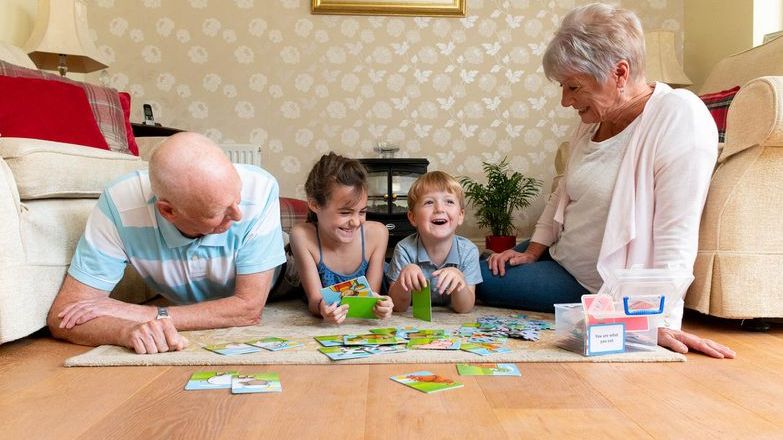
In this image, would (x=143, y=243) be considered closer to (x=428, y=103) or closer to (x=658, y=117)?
(x=658, y=117)

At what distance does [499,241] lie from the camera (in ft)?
15.0

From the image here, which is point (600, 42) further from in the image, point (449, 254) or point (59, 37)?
point (59, 37)

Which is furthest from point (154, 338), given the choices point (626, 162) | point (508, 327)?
point (626, 162)

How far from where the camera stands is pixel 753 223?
211cm

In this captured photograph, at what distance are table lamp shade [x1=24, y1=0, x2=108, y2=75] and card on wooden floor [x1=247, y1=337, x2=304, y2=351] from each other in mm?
2735

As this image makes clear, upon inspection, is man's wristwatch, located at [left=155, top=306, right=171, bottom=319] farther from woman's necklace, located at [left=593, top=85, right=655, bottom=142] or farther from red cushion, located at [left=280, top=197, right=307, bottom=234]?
woman's necklace, located at [left=593, top=85, right=655, bottom=142]

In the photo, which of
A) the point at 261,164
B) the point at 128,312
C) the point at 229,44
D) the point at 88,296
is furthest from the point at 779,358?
the point at 229,44

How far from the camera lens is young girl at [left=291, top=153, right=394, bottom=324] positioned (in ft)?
7.69

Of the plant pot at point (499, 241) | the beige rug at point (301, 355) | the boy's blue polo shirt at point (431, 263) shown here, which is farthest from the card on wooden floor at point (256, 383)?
the plant pot at point (499, 241)

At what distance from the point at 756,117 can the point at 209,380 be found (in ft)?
5.82

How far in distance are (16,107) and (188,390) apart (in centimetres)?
161

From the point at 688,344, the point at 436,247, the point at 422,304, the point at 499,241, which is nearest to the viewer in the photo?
the point at 688,344

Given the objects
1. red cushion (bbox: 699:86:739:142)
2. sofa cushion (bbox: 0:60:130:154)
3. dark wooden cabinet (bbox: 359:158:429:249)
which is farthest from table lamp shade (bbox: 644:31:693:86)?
sofa cushion (bbox: 0:60:130:154)

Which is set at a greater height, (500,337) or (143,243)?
(143,243)
